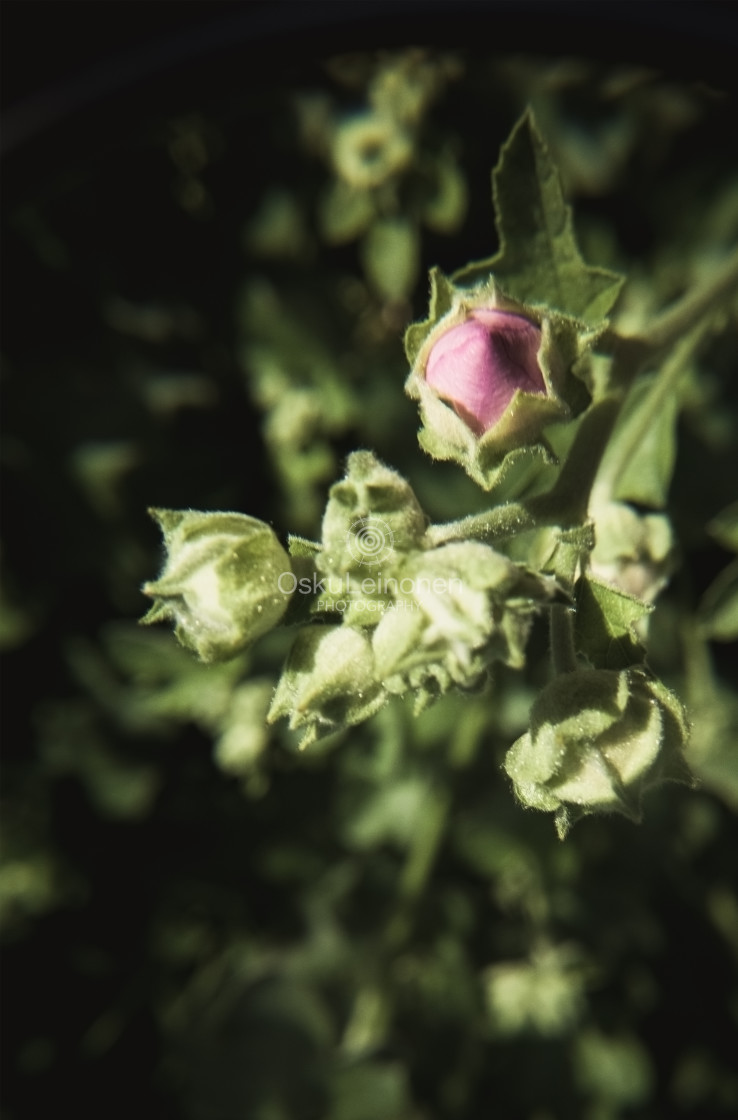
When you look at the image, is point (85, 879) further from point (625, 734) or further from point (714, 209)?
point (714, 209)

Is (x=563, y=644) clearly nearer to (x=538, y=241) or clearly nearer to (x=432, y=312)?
(x=432, y=312)

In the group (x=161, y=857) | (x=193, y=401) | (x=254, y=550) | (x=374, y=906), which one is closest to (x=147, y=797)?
(x=161, y=857)

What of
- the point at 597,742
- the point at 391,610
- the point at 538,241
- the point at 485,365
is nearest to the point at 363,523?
the point at 391,610

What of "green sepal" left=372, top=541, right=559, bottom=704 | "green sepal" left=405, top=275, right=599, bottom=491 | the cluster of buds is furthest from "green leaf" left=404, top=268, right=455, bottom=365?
"green sepal" left=372, top=541, right=559, bottom=704

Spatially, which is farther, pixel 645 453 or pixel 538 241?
pixel 645 453

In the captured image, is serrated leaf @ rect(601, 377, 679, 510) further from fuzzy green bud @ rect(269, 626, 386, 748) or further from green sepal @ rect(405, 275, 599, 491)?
fuzzy green bud @ rect(269, 626, 386, 748)

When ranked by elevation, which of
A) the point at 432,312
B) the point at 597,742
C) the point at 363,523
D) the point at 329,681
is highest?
the point at 432,312

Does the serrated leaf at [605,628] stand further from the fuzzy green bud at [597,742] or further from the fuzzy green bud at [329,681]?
the fuzzy green bud at [329,681]
